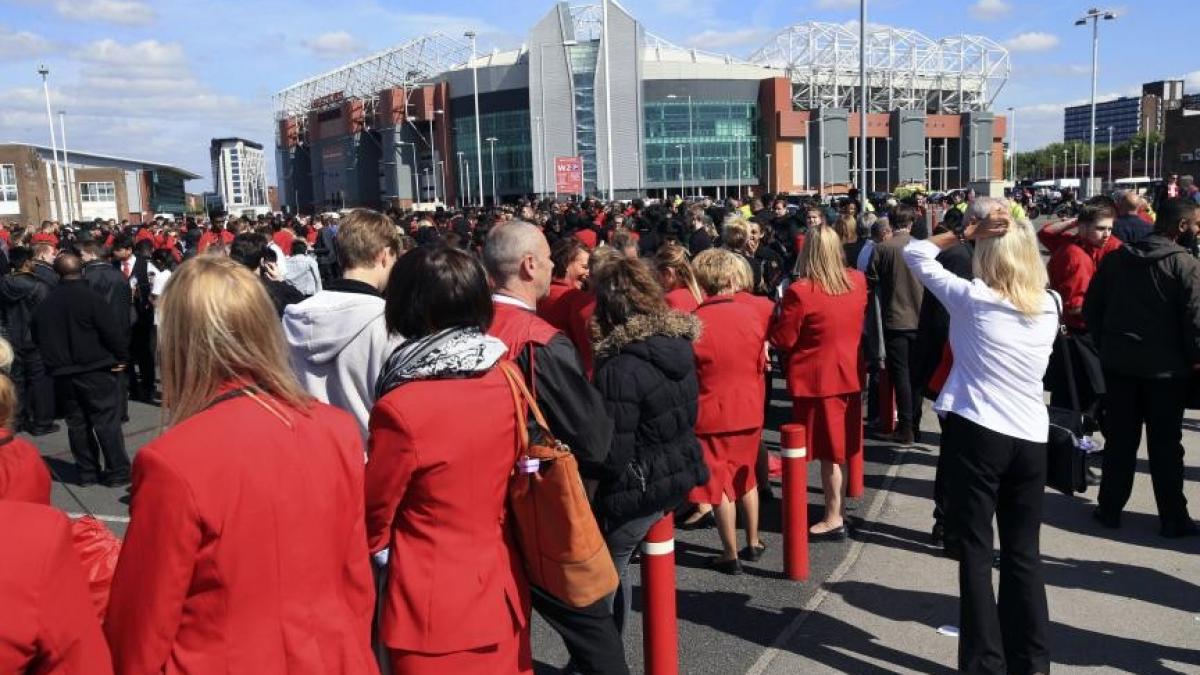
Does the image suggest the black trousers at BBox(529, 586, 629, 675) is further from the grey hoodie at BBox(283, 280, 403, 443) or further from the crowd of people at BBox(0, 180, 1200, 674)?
the grey hoodie at BBox(283, 280, 403, 443)

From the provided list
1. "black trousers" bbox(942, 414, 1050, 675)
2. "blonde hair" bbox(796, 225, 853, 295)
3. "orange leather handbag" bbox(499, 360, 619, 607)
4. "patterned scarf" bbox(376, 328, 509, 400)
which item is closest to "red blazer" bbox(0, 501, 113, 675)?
"patterned scarf" bbox(376, 328, 509, 400)

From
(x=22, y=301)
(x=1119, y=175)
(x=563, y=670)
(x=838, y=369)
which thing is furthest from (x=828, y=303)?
(x=1119, y=175)

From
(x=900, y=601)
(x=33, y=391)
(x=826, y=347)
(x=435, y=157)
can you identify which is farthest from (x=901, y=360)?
(x=435, y=157)

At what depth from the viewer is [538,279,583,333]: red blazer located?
5.57 m

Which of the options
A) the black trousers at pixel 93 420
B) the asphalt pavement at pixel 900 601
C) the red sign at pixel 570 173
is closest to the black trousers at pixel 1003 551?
the asphalt pavement at pixel 900 601

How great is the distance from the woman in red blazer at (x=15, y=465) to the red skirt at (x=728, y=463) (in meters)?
3.28

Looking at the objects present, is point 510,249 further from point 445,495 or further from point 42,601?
point 42,601

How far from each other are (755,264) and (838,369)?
3.11 metres

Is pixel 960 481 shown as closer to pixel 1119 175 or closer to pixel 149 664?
pixel 149 664

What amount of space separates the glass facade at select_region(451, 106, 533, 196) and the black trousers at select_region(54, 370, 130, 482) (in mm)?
82605

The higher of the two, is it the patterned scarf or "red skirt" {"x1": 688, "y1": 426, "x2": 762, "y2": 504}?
the patterned scarf

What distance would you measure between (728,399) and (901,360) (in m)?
3.26

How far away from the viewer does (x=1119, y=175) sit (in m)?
128

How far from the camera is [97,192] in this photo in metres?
76.6
